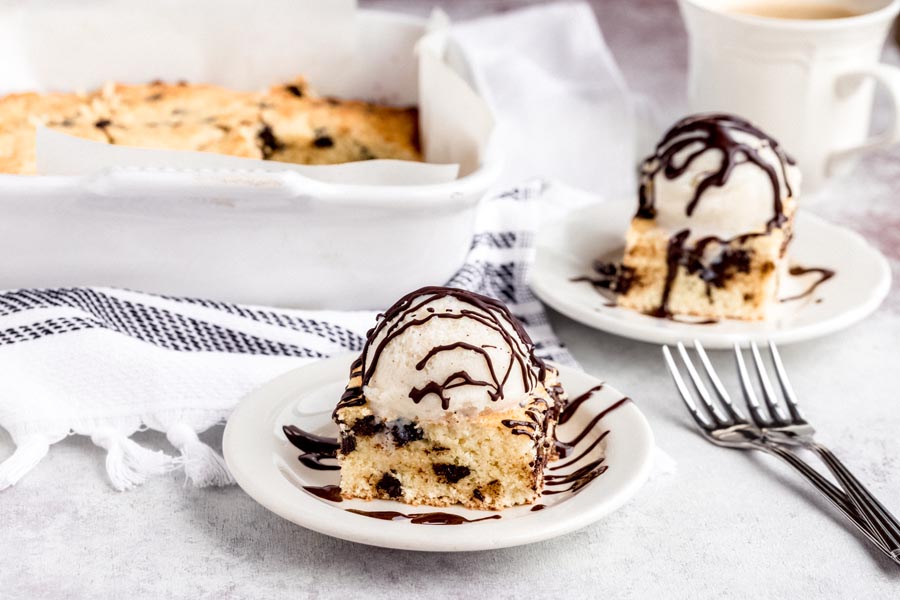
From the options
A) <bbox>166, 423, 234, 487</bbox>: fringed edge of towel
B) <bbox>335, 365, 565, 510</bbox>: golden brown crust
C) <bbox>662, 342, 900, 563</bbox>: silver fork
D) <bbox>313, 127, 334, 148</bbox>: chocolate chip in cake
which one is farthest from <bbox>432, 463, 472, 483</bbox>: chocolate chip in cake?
<bbox>313, 127, 334, 148</bbox>: chocolate chip in cake

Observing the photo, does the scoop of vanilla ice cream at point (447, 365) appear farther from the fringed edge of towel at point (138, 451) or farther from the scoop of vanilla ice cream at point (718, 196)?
the scoop of vanilla ice cream at point (718, 196)

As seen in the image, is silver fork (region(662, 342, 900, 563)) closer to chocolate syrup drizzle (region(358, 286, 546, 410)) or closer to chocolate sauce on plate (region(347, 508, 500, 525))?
chocolate syrup drizzle (region(358, 286, 546, 410))

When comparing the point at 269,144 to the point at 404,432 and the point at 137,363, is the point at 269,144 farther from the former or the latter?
the point at 404,432

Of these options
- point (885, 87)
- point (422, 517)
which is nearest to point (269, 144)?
point (422, 517)

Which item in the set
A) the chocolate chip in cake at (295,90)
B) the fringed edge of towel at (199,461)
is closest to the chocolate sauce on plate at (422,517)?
the fringed edge of towel at (199,461)

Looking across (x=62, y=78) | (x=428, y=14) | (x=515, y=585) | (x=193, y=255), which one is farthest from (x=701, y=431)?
(x=428, y=14)

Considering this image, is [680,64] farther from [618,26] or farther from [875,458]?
[875,458]
